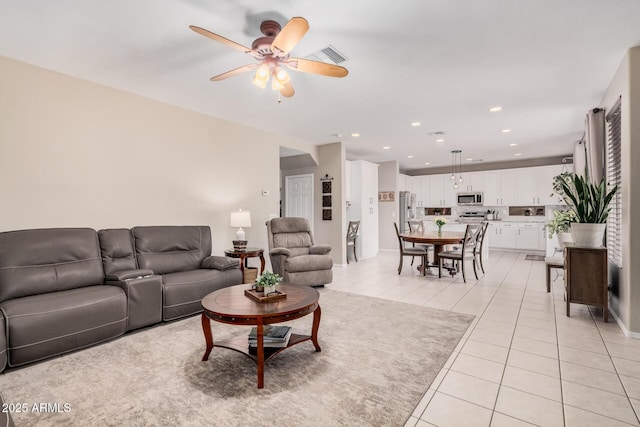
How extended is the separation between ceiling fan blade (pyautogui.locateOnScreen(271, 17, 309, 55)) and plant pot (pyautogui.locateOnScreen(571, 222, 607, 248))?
11.4 feet

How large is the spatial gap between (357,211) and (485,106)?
3905mm

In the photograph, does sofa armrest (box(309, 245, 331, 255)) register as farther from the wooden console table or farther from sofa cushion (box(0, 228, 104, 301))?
the wooden console table

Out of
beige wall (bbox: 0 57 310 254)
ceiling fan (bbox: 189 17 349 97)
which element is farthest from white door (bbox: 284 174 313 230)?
ceiling fan (bbox: 189 17 349 97)

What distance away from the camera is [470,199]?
31.1 ft

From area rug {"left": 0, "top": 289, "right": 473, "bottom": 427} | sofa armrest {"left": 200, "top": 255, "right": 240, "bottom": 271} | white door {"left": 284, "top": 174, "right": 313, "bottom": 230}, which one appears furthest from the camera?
white door {"left": 284, "top": 174, "right": 313, "bottom": 230}

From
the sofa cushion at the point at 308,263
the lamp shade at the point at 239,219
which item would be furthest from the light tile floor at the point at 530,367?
the lamp shade at the point at 239,219

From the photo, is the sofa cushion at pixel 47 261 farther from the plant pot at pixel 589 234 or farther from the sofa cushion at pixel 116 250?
the plant pot at pixel 589 234

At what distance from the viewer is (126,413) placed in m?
1.83

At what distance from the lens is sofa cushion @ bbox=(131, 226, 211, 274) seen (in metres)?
3.68

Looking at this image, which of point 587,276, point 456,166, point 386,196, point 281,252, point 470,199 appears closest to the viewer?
point 587,276

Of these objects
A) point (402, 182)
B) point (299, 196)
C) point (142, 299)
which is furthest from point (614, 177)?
point (402, 182)

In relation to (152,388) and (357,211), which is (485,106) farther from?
(152,388)

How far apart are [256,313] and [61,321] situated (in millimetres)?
1649

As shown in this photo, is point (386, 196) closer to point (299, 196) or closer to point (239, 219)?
point (299, 196)
